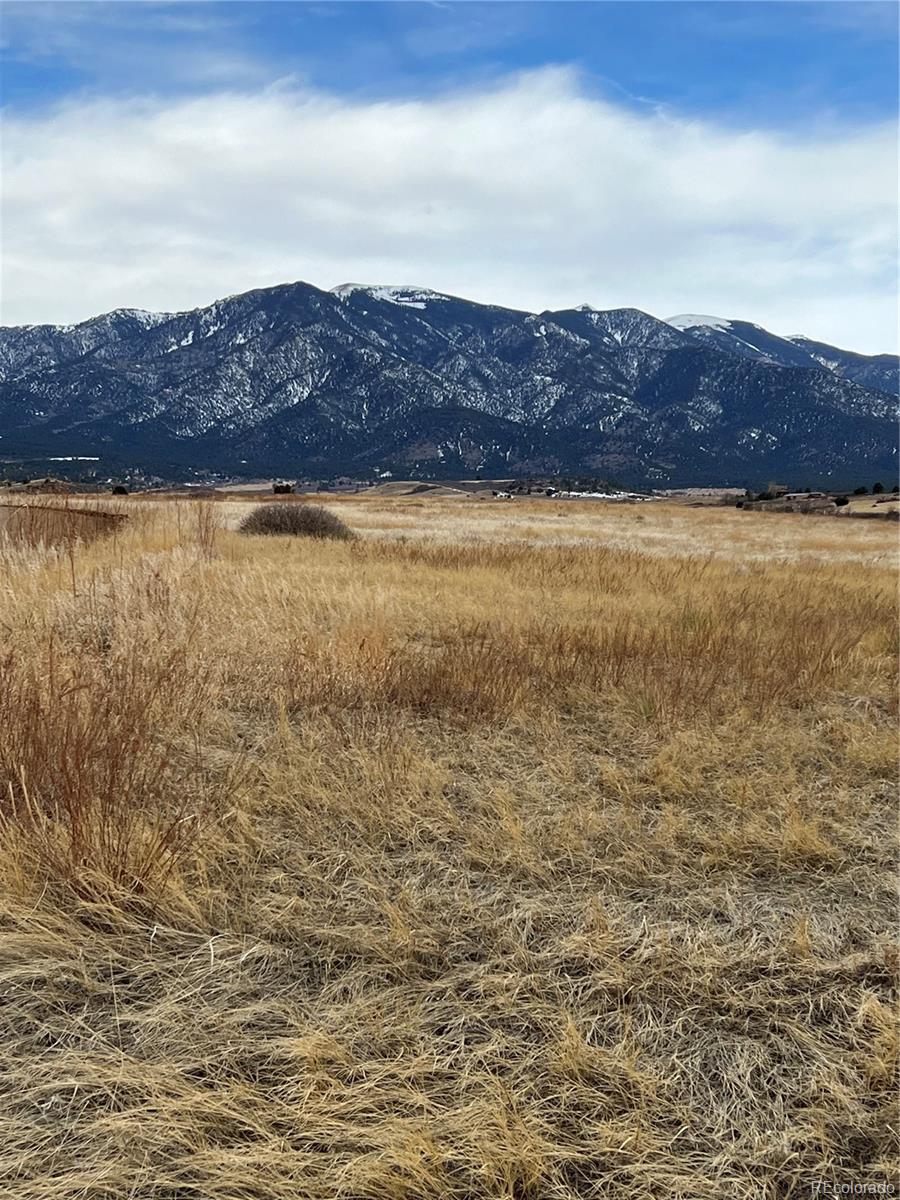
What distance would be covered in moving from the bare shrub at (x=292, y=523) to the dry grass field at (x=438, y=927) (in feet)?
45.7

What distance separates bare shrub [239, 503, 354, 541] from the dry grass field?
13923 millimetres

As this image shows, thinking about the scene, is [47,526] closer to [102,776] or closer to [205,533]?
[205,533]

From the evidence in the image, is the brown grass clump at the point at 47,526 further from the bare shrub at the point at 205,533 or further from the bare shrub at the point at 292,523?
the bare shrub at the point at 292,523

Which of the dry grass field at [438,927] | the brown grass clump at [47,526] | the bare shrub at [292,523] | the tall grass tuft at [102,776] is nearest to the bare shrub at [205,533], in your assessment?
the brown grass clump at [47,526]

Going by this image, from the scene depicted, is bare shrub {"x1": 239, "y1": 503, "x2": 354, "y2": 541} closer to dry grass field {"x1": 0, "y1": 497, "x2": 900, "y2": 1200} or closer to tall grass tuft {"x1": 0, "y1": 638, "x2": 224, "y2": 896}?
dry grass field {"x1": 0, "y1": 497, "x2": 900, "y2": 1200}

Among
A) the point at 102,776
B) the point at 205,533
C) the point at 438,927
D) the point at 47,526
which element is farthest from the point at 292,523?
the point at 438,927

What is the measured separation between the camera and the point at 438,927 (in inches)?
99.9

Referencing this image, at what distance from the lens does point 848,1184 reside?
1687mm

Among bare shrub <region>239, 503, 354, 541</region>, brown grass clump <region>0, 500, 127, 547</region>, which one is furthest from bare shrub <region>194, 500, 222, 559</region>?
bare shrub <region>239, 503, 354, 541</region>

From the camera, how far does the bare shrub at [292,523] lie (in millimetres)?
19453

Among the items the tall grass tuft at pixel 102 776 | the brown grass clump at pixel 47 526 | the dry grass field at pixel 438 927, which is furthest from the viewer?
the brown grass clump at pixel 47 526

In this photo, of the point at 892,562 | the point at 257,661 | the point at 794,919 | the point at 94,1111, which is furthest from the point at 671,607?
the point at 892,562

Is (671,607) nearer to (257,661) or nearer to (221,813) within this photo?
(257,661)

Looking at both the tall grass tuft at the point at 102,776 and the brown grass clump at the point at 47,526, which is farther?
the brown grass clump at the point at 47,526
